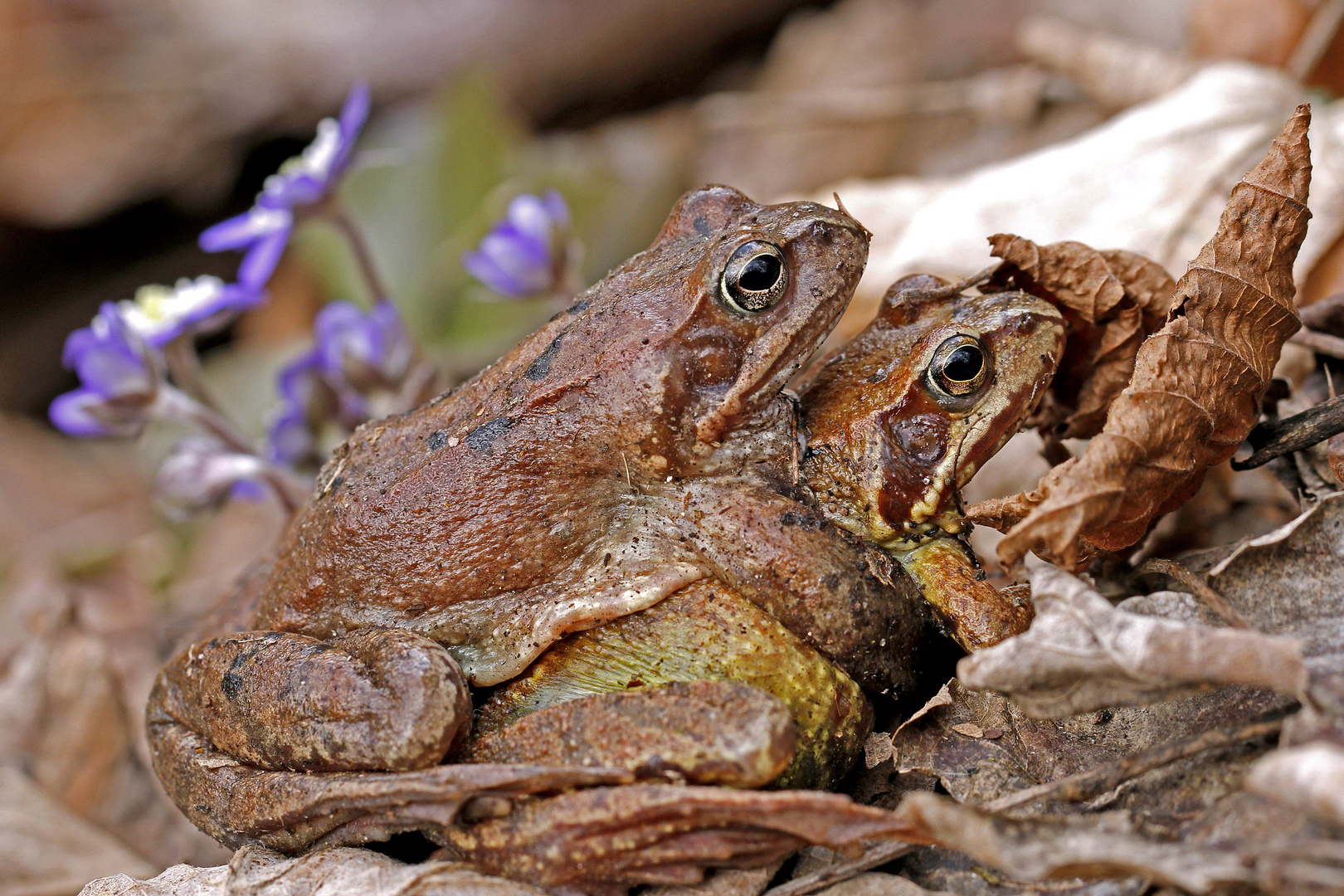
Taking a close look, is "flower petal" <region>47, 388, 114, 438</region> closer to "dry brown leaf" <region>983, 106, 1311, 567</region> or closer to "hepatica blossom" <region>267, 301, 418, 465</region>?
"hepatica blossom" <region>267, 301, 418, 465</region>

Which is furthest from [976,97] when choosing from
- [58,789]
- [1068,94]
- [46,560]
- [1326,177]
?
[46,560]

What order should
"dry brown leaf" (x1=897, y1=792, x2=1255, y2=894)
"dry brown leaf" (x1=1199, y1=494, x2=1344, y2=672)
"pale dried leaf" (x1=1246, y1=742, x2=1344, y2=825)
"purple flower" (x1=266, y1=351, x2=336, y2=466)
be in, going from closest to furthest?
"pale dried leaf" (x1=1246, y1=742, x2=1344, y2=825) < "dry brown leaf" (x1=897, y1=792, x2=1255, y2=894) < "dry brown leaf" (x1=1199, y1=494, x2=1344, y2=672) < "purple flower" (x1=266, y1=351, x2=336, y2=466)

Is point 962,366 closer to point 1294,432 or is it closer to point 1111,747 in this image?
point 1294,432

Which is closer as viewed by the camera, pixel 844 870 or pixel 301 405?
pixel 844 870

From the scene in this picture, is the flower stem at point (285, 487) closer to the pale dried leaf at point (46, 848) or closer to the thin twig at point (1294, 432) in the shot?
the pale dried leaf at point (46, 848)

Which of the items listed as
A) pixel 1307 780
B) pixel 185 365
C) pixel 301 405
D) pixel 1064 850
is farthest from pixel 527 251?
pixel 1307 780

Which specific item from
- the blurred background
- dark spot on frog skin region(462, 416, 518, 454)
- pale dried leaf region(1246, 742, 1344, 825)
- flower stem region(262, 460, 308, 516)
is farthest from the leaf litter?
flower stem region(262, 460, 308, 516)

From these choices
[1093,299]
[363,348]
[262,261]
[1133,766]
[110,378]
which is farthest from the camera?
[363,348]

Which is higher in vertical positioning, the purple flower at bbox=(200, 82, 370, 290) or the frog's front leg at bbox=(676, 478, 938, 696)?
the purple flower at bbox=(200, 82, 370, 290)
